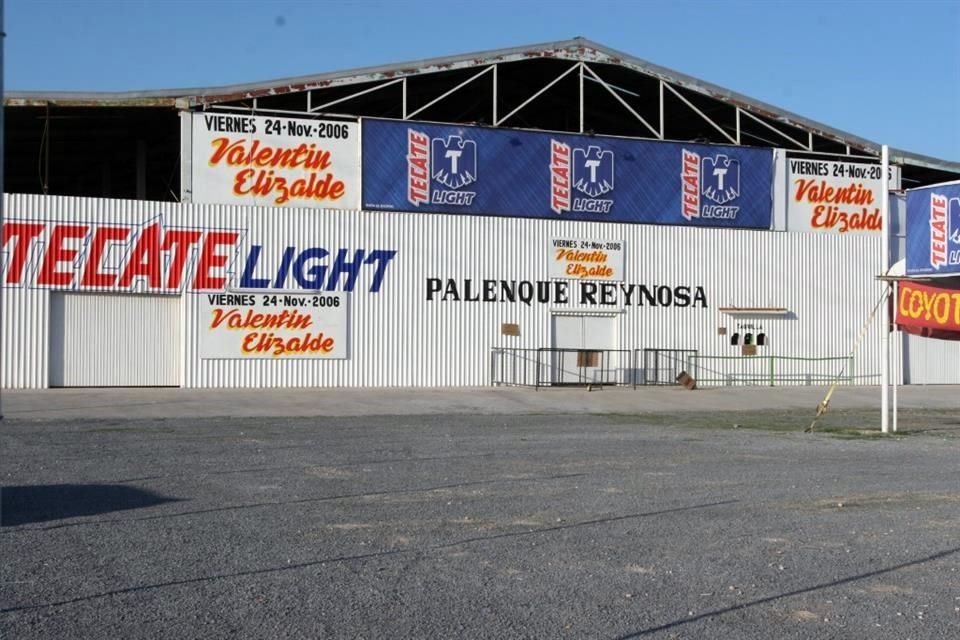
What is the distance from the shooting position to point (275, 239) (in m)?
33.2

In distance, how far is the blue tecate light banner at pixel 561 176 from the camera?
3450cm

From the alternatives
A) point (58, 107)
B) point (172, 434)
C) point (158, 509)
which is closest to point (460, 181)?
point (58, 107)

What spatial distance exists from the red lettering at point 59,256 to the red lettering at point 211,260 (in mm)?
3065

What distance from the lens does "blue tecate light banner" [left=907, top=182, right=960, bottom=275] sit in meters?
20.6

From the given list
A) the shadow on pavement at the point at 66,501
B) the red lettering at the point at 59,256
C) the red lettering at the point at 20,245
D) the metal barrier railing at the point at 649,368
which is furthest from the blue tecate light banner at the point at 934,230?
the red lettering at the point at 20,245

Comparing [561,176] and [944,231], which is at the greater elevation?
[561,176]

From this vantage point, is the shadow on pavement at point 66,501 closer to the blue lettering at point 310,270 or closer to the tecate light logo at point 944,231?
the tecate light logo at point 944,231

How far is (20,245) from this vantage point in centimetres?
3086

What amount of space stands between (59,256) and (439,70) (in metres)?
11.5

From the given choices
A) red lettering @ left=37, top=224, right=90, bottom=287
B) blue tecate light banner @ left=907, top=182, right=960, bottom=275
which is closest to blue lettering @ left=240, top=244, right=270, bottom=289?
red lettering @ left=37, top=224, right=90, bottom=287

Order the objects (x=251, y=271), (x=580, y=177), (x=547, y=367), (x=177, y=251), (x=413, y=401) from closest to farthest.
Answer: (x=413, y=401) → (x=177, y=251) → (x=251, y=271) → (x=547, y=367) → (x=580, y=177)

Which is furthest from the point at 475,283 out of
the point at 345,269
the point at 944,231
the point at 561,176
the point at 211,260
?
the point at 944,231

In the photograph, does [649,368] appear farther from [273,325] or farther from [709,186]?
[273,325]

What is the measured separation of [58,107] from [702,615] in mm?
28196
